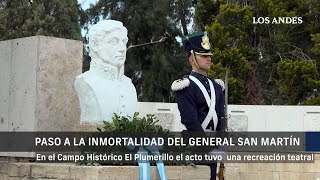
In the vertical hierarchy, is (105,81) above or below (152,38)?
below

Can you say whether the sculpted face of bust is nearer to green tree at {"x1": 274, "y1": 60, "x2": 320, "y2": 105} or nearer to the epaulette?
the epaulette

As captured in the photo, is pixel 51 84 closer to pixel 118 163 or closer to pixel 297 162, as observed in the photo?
pixel 118 163

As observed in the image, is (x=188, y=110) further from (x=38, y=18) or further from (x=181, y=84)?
(x=38, y=18)

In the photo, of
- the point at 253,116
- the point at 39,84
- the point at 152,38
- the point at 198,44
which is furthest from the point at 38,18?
the point at 198,44

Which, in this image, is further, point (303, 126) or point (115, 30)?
point (303, 126)

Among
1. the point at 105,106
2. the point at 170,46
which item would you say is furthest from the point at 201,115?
the point at 170,46

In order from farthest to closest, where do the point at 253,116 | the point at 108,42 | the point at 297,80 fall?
the point at 297,80 < the point at 253,116 < the point at 108,42

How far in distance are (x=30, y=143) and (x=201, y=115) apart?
184 centimetres

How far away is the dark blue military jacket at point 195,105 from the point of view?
4.78m

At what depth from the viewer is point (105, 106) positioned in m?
5.90

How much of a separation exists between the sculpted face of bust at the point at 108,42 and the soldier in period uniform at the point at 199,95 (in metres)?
1.16

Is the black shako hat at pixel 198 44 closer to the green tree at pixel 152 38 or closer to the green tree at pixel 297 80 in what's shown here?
the green tree at pixel 297 80

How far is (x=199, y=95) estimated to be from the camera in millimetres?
4902

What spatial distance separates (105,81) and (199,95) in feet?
4.76
